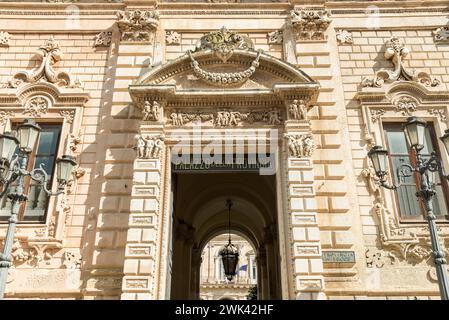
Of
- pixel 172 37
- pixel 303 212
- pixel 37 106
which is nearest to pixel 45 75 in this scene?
pixel 37 106

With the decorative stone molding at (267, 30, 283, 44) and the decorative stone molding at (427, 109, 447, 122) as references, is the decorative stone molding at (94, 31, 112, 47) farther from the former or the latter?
the decorative stone molding at (427, 109, 447, 122)

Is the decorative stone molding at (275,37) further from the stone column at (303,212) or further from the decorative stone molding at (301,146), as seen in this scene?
the decorative stone molding at (301,146)

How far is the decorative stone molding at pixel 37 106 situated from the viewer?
34.9 feet

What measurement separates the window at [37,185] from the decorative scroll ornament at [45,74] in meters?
1.15

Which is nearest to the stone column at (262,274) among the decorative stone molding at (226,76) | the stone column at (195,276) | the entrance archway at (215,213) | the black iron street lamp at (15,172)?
the entrance archway at (215,213)

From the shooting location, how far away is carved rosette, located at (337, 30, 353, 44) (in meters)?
11.5

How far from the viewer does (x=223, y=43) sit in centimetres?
1053

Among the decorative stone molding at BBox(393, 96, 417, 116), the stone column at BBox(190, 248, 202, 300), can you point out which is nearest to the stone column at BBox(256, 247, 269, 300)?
the stone column at BBox(190, 248, 202, 300)

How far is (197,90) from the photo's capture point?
10.1 meters

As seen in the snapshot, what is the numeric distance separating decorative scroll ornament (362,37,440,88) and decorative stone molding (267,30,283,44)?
241cm

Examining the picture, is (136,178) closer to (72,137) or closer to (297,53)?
(72,137)

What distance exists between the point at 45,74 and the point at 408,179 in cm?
912

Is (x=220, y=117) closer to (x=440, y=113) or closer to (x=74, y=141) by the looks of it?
(x=74, y=141)
